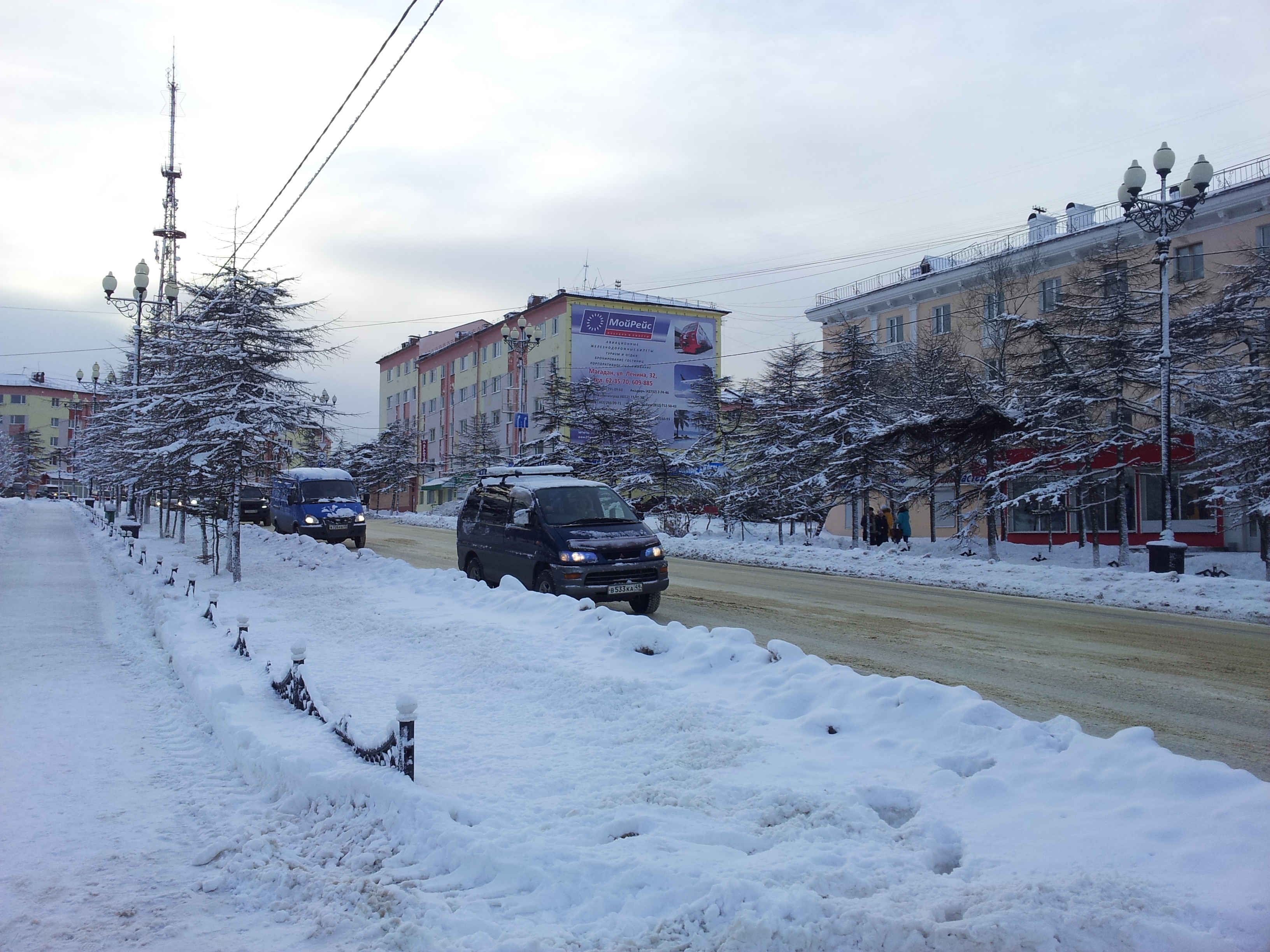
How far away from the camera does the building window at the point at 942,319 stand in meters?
40.6

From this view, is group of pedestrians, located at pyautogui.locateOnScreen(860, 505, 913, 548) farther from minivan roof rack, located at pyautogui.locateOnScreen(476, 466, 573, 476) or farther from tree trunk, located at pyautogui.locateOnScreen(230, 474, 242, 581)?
tree trunk, located at pyautogui.locateOnScreen(230, 474, 242, 581)

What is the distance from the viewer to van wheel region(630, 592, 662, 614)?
1172cm

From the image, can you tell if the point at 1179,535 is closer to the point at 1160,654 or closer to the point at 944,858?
the point at 1160,654

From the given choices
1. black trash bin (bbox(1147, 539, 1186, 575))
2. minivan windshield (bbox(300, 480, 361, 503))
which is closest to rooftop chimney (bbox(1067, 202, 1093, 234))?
black trash bin (bbox(1147, 539, 1186, 575))

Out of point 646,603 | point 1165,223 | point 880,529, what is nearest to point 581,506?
point 646,603

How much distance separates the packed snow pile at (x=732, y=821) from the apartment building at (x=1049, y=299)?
18407mm

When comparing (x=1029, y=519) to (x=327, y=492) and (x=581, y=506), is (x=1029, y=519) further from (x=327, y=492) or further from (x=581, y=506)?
(x=581, y=506)

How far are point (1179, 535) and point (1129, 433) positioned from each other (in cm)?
1166

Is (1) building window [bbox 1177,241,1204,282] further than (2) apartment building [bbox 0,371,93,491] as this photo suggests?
No

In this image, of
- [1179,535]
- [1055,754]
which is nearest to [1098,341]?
[1179,535]

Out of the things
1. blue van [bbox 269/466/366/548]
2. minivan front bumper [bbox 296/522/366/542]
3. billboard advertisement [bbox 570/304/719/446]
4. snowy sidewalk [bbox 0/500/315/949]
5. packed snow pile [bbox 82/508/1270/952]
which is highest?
billboard advertisement [bbox 570/304/719/446]

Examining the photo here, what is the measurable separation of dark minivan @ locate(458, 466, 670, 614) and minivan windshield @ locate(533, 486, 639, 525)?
0.04ft

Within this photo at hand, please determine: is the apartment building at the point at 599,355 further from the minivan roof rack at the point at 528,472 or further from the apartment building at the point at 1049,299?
the minivan roof rack at the point at 528,472

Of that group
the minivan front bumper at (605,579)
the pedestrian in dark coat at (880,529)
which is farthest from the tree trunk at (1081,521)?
the minivan front bumper at (605,579)
